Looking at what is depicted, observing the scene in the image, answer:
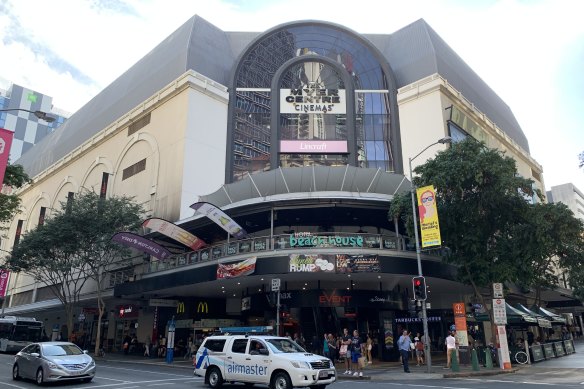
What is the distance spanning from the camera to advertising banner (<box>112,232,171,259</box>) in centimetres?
3438

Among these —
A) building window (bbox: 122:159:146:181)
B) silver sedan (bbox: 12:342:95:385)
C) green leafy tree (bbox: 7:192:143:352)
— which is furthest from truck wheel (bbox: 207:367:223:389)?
building window (bbox: 122:159:146:181)

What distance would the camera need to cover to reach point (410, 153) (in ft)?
150

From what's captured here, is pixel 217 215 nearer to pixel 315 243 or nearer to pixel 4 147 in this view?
pixel 315 243

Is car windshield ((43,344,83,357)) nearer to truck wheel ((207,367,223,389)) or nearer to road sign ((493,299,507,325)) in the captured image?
truck wheel ((207,367,223,389))

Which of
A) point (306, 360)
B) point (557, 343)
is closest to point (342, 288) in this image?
point (557, 343)

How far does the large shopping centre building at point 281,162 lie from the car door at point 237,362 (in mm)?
11994

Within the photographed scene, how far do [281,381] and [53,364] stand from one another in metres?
8.34

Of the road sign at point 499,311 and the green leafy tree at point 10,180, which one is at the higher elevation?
the green leafy tree at point 10,180

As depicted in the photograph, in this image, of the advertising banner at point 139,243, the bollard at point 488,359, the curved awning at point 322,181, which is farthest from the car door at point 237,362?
the advertising banner at point 139,243

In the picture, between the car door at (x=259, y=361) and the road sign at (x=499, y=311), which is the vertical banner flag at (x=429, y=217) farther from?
the car door at (x=259, y=361)

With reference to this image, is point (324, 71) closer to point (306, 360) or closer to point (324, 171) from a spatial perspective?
point (324, 171)

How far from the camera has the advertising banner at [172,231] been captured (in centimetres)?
3406

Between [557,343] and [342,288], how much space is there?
15512mm

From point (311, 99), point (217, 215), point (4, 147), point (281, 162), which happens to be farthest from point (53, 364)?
point (311, 99)
